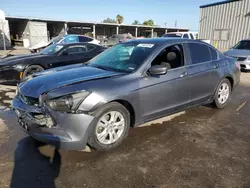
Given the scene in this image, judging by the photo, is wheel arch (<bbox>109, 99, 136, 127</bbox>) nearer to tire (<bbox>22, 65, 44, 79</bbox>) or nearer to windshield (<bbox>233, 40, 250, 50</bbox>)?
tire (<bbox>22, 65, 44, 79</bbox>)

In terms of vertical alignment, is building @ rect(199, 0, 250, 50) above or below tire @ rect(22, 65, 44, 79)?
above

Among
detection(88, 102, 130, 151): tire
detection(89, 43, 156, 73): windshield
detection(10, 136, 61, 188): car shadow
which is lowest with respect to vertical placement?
detection(10, 136, 61, 188): car shadow

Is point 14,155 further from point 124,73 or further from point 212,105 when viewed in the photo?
point 212,105

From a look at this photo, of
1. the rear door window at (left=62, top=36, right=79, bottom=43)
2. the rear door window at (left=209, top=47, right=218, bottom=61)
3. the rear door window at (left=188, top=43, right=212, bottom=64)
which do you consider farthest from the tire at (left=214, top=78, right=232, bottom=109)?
the rear door window at (left=62, top=36, right=79, bottom=43)

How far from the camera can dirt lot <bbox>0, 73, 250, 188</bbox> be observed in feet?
8.37

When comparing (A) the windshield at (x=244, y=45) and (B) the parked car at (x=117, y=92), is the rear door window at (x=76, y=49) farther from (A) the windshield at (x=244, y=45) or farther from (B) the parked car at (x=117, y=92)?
(A) the windshield at (x=244, y=45)

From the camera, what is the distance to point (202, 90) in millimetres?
4367

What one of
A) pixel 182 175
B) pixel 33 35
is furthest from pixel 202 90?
pixel 33 35

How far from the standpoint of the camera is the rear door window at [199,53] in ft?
13.9

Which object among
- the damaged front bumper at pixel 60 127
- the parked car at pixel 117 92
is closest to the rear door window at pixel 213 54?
the parked car at pixel 117 92

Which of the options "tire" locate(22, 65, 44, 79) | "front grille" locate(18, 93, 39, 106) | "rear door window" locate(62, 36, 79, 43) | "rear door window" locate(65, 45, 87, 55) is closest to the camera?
"front grille" locate(18, 93, 39, 106)

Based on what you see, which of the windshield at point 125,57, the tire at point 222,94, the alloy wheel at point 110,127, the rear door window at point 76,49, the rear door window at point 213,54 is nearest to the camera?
the alloy wheel at point 110,127

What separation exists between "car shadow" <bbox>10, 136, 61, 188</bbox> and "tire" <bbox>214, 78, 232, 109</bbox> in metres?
3.51

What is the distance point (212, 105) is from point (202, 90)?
0.98m
